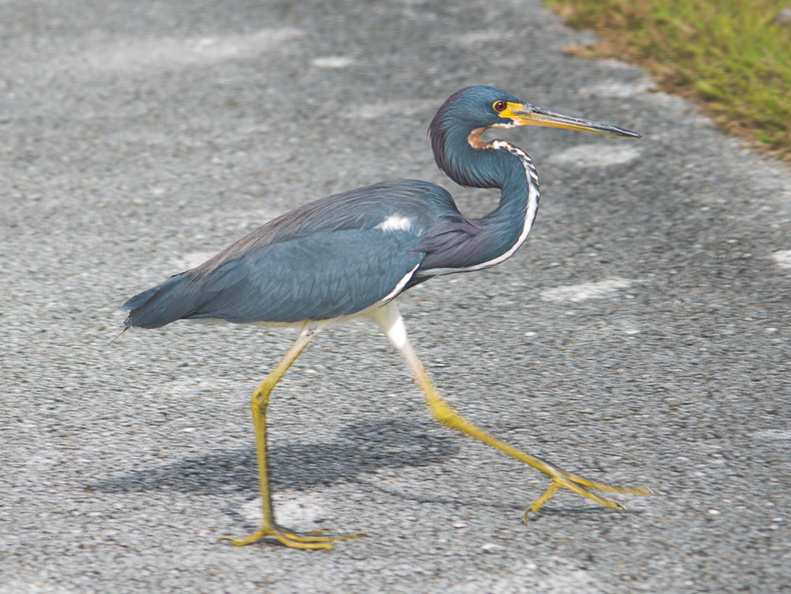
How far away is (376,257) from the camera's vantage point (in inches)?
136

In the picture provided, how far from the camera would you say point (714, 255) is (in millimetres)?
5129

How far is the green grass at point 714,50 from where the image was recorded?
621cm

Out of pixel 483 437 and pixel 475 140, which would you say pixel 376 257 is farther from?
pixel 483 437

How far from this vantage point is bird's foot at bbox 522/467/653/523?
11.4 feet

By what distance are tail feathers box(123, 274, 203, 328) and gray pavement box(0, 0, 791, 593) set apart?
0.49m

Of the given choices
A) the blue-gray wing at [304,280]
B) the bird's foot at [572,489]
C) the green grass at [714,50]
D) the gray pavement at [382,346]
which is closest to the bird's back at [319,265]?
the blue-gray wing at [304,280]

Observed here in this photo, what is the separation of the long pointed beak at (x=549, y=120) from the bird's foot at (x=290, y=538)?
139 centimetres

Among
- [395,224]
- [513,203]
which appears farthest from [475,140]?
[395,224]

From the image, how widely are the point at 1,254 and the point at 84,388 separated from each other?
1385 millimetres

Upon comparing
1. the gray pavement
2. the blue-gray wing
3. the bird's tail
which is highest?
the blue-gray wing

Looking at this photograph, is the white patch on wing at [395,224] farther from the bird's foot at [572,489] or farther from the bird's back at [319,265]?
the bird's foot at [572,489]

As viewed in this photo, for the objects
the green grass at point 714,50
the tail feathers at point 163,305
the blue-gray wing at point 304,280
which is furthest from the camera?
the green grass at point 714,50

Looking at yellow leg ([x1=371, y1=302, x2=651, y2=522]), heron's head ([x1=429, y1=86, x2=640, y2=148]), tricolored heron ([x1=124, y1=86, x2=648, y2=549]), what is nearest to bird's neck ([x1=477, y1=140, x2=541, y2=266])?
tricolored heron ([x1=124, y1=86, x2=648, y2=549])

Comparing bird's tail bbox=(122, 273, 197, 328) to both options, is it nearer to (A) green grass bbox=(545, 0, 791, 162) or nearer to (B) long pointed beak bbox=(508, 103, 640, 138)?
(B) long pointed beak bbox=(508, 103, 640, 138)
